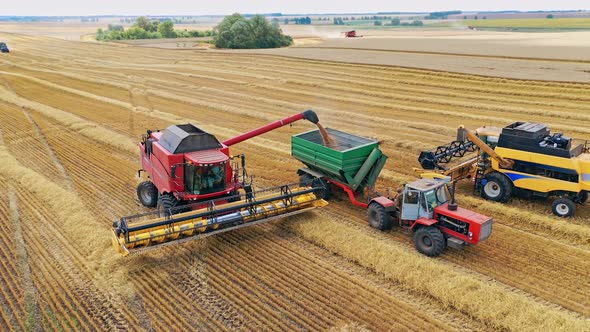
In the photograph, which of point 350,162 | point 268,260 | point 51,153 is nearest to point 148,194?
point 268,260

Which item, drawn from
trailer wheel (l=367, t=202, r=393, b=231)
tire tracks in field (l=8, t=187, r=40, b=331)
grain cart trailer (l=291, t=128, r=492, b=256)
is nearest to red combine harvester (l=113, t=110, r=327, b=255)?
grain cart trailer (l=291, t=128, r=492, b=256)

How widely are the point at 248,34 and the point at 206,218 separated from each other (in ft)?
201

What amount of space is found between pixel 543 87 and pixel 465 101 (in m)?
5.74

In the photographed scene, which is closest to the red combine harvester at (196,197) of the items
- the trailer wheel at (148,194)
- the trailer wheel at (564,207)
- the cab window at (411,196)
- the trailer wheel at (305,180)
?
the trailer wheel at (148,194)

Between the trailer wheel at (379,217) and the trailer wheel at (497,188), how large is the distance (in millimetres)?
4149

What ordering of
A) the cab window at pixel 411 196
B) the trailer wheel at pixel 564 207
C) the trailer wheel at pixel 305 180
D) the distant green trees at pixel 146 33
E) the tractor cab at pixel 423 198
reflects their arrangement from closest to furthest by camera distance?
1. the tractor cab at pixel 423 198
2. the cab window at pixel 411 196
3. the trailer wheel at pixel 564 207
4. the trailer wheel at pixel 305 180
5. the distant green trees at pixel 146 33

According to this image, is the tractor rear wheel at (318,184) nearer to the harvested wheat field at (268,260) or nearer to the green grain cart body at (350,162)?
the green grain cart body at (350,162)

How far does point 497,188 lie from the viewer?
15.5 metres

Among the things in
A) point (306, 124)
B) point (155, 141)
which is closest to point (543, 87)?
point (306, 124)

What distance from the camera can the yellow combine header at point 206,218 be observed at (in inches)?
458

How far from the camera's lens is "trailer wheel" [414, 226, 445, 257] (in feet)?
39.0

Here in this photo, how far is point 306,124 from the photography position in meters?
26.9

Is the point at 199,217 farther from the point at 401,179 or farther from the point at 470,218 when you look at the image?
the point at 401,179

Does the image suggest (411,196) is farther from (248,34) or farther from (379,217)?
(248,34)
